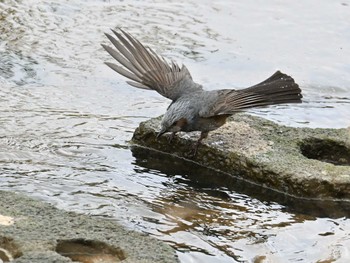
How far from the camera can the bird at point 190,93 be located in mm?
6684

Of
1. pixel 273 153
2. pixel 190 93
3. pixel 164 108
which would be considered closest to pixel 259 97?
pixel 273 153

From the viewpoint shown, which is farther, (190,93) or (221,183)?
(190,93)

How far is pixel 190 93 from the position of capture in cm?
716

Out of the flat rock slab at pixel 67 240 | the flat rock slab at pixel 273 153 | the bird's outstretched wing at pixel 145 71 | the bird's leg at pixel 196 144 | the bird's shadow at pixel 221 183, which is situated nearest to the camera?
the flat rock slab at pixel 67 240

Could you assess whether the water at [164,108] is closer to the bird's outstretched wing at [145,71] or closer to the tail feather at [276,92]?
the bird's outstretched wing at [145,71]

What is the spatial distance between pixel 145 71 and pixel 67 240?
8.78 feet

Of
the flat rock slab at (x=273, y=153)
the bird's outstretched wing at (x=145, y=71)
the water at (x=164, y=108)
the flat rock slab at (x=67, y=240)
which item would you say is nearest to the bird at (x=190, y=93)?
the bird's outstretched wing at (x=145, y=71)

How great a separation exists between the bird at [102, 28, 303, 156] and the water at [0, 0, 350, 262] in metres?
A: 0.33

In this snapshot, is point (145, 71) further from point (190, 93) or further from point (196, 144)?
point (196, 144)

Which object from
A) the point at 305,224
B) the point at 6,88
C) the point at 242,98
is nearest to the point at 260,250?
the point at 305,224

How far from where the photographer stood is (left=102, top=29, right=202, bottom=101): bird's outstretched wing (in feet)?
23.5

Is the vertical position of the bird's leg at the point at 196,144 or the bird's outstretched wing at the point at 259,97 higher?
the bird's outstretched wing at the point at 259,97

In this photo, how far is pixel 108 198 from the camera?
5.90m

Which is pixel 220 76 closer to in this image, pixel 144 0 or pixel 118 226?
pixel 144 0
